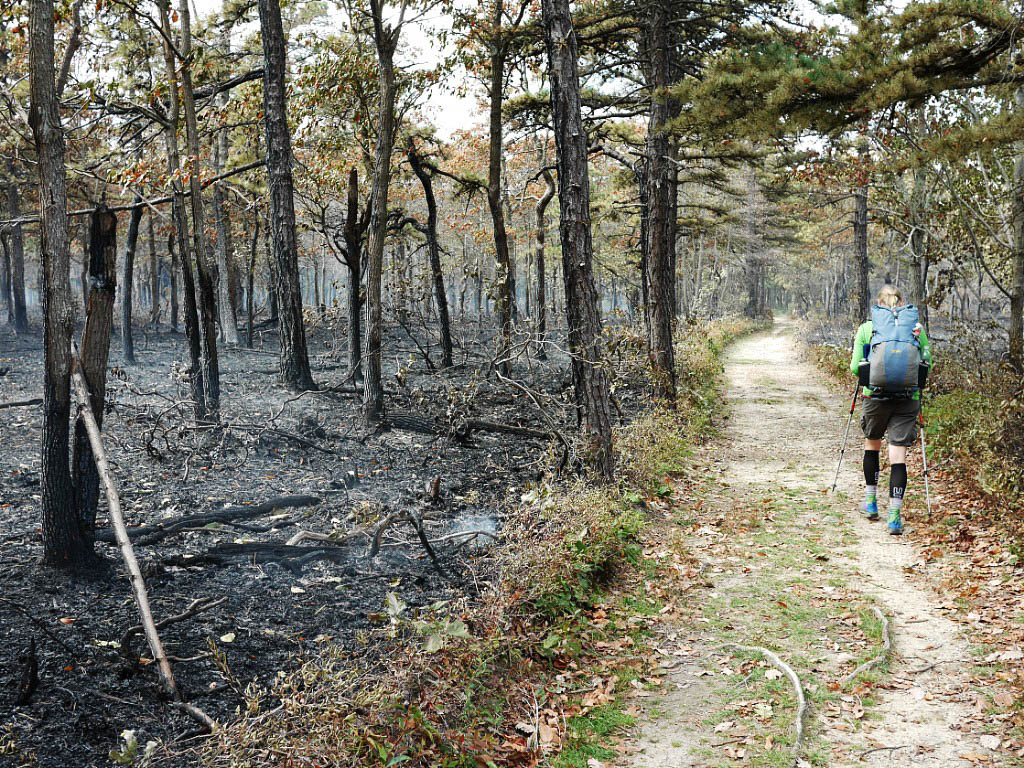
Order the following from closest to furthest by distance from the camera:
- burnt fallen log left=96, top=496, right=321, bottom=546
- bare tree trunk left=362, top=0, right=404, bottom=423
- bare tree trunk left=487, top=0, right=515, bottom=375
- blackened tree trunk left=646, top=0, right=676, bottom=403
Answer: burnt fallen log left=96, top=496, right=321, bottom=546, bare tree trunk left=362, top=0, right=404, bottom=423, blackened tree trunk left=646, top=0, right=676, bottom=403, bare tree trunk left=487, top=0, right=515, bottom=375

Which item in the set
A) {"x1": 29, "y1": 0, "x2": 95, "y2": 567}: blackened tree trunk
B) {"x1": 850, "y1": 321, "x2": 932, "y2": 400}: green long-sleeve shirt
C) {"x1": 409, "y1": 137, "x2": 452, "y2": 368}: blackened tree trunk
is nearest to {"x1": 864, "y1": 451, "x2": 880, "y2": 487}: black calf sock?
{"x1": 850, "y1": 321, "x2": 932, "y2": 400}: green long-sleeve shirt

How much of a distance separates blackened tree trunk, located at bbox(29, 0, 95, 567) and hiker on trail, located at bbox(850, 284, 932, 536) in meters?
6.62

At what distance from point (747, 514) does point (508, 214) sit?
21.6 m

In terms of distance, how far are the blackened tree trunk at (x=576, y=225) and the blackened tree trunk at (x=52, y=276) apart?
169 inches

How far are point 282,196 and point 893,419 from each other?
9593 millimetres

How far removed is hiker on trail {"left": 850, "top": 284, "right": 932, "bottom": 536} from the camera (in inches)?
270

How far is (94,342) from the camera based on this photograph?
5184 millimetres

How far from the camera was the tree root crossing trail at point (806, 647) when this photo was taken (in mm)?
3820

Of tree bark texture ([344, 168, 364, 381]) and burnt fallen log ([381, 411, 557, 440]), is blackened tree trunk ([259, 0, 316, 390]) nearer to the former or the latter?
tree bark texture ([344, 168, 364, 381])

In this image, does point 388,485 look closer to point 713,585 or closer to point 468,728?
point 713,585

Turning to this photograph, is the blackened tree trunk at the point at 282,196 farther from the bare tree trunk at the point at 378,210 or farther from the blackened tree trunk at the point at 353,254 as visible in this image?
the bare tree trunk at the point at 378,210

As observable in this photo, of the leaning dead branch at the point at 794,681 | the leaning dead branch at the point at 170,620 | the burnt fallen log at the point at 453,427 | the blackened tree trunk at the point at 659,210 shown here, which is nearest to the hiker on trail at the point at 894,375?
the leaning dead branch at the point at 794,681

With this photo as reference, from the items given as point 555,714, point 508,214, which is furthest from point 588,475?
point 508,214

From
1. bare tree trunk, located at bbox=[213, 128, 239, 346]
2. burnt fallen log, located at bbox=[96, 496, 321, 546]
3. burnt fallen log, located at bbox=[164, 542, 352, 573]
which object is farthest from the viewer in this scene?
bare tree trunk, located at bbox=[213, 128, 239, 346]
